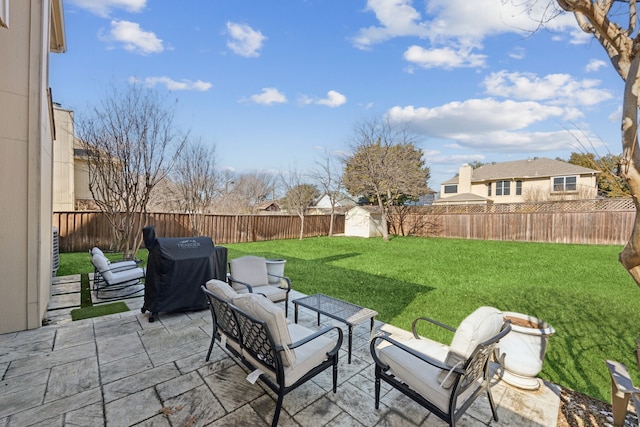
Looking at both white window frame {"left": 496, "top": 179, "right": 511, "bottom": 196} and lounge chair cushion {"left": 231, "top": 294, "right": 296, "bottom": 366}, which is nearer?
lounge chair cushion {"left": 231, "top": 294, "right": 296, "bottom": 366}

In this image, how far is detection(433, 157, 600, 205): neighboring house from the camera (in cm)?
2059

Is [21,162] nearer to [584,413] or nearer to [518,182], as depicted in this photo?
[584,413]

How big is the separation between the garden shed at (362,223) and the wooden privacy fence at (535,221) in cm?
241

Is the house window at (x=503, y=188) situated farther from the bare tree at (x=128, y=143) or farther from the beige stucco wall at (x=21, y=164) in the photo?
the beige stucco wall at (x=21, y=164)

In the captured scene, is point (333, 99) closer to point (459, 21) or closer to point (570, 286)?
point (459, 21)

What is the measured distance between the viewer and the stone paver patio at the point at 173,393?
2.13 meters

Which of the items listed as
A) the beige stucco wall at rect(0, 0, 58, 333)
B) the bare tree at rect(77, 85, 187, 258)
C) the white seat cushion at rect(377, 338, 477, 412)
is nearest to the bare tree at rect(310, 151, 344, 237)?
the bare tree at rect(77, 85, 187, 258)

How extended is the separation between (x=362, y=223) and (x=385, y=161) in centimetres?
466

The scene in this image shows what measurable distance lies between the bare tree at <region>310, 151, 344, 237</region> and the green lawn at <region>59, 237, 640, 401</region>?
9.11m

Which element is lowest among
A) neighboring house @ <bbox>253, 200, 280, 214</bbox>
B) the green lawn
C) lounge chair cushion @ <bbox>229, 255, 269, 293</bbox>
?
the green lawn

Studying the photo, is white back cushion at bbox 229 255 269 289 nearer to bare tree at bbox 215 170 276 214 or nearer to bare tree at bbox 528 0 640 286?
bare tree at bbox 528 0 640 286

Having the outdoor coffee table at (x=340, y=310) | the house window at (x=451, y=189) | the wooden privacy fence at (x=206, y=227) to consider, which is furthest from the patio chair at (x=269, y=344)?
the house window at (x=451, y=189)

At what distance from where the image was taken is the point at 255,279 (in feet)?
14.8

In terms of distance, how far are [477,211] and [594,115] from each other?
15953 millimetres
